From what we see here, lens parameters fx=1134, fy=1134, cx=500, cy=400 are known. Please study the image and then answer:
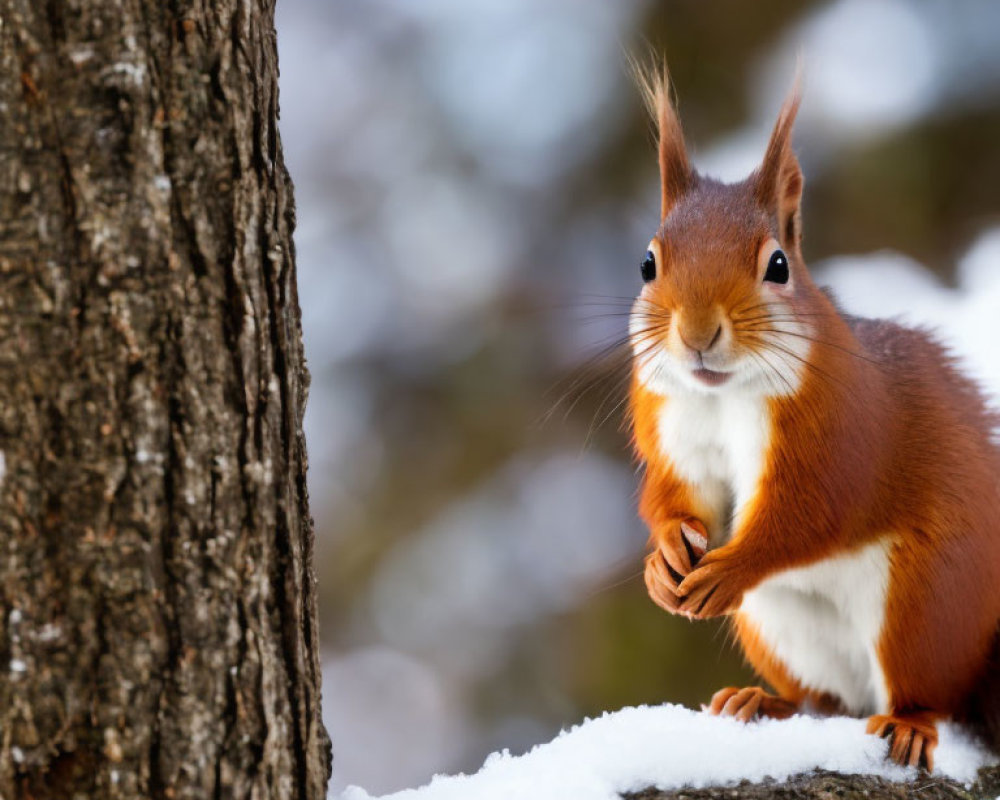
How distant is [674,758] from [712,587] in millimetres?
201

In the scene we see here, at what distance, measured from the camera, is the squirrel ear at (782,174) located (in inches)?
51.1

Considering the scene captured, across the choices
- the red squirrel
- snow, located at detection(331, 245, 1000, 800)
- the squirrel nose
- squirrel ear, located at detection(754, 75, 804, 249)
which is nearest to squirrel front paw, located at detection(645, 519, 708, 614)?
the red squirrel

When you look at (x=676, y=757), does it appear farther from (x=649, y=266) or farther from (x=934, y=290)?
(x=934, y=290)

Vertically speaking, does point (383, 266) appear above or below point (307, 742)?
above

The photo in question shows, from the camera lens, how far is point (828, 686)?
1472mm

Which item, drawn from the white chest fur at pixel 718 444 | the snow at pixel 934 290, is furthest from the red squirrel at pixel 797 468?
the snow at pixel 934 290

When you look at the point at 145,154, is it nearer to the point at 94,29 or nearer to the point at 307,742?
the point at 94,29

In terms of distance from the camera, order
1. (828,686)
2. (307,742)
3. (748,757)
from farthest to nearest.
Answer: (828,686), (748,757), (307,742)

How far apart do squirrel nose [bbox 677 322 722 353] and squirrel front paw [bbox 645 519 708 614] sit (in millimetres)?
248

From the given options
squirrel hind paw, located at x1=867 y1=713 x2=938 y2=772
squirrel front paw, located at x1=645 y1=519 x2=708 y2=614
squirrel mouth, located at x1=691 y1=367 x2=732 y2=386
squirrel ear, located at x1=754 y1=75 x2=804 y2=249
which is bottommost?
squirrel hind paw, located at x1=867 y1=713 x2=938 y2=772

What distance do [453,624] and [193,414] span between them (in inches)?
78.0

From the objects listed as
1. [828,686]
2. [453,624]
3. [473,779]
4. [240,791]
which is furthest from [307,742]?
[453,624]

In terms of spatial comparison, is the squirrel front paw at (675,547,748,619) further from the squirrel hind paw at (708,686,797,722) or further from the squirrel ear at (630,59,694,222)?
the squirrel ear at (630,59,694,222)

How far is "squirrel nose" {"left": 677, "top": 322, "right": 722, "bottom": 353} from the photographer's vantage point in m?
1.19
